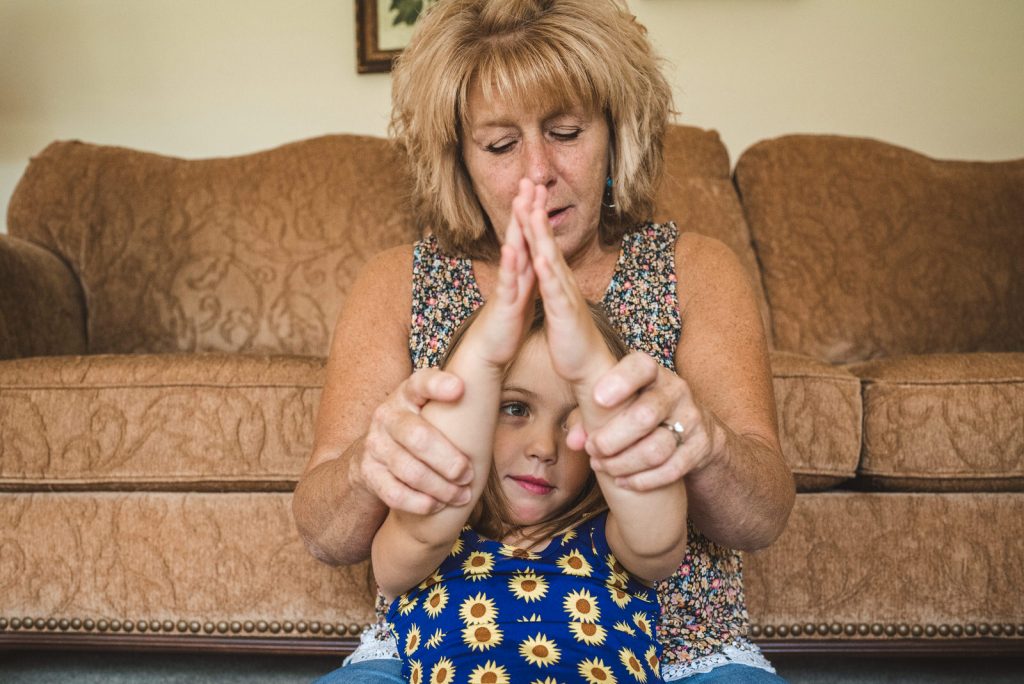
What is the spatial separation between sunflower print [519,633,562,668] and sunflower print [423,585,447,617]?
98 mm

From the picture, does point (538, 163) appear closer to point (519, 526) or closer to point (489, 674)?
point (519, 526)

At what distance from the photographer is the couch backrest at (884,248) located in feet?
6.48

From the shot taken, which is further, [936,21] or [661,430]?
[936,21]

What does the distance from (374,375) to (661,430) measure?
460 millimetres

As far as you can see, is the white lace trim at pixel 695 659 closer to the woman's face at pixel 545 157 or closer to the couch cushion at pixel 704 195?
the woman's face at pixel 545 157

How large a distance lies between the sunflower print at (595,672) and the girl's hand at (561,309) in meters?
0.24

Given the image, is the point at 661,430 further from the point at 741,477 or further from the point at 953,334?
the point at 953,334

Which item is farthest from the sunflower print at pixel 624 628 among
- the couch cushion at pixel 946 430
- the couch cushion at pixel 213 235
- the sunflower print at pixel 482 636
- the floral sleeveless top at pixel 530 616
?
the couch cushion at pixel 213 235

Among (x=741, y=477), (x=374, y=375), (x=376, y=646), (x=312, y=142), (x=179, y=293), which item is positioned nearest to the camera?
(x=741, y=477)

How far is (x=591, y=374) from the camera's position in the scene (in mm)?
676

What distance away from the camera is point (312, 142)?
2158 mm

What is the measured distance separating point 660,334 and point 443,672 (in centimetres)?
49

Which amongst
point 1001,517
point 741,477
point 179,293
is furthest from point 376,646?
point 179,293

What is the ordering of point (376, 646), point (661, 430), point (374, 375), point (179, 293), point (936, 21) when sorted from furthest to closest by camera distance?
1. point (936, 21)
2. point (179, 293)
3. point (374, 375)
4. point (376, 646)
5. point (661, 430)
